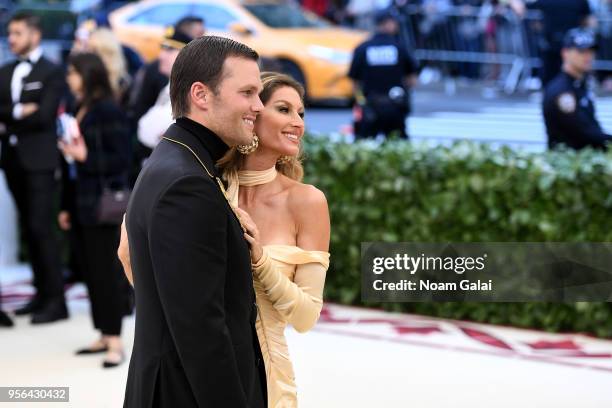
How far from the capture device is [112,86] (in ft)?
23.1

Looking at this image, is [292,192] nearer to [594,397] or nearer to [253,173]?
[253,173]

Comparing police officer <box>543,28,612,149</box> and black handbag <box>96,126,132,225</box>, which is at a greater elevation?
police officer <box>543,28,612,149</box>

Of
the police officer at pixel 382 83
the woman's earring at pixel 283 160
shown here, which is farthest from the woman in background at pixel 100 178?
the police officer at pixel 382 83

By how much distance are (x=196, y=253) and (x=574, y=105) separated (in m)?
5.90

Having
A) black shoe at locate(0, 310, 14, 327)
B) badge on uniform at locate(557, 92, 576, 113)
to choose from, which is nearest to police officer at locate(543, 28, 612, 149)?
badge on uniform at locate(557, 92, 576, 113)

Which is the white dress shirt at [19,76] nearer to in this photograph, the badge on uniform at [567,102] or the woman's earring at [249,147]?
the badge on uniform at [567,102]

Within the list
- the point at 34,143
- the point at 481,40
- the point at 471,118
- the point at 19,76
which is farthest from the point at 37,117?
the point at 481,40

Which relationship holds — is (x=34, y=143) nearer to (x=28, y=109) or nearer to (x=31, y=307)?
(x=28, y=109)

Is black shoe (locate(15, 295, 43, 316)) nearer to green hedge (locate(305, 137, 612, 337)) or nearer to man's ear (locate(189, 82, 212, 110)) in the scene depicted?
green hedge (locate(305, 137, 612, 337))

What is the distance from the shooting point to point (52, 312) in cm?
788

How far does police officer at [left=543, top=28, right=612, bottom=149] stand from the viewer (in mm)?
7906

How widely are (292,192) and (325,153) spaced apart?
4.93 metres

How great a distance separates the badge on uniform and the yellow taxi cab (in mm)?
8471

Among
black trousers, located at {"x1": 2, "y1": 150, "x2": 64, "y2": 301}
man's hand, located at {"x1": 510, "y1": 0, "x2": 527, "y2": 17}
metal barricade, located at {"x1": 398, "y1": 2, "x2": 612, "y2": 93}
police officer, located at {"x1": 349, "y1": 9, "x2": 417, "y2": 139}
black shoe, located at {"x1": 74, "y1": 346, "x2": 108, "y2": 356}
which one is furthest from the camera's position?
metal barricade, located at {"x1": 398, "y1": 2, "x2": 612, "y2": 93}
